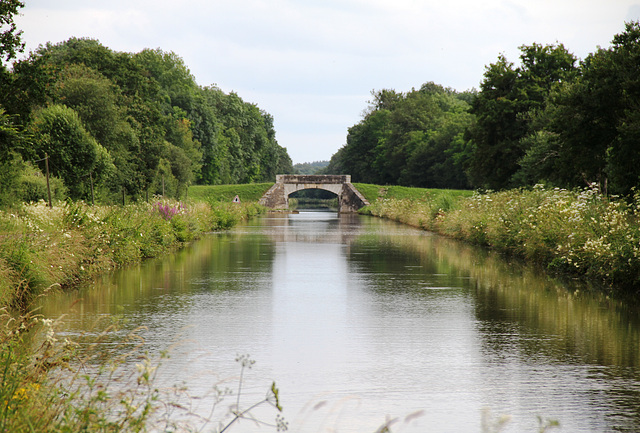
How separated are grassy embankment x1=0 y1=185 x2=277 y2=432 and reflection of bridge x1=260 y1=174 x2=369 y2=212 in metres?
59.5

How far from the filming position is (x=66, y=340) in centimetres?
533

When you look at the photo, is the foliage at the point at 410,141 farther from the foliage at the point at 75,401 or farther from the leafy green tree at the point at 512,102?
the foliage at the point at 75,401

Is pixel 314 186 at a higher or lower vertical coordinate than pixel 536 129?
lower

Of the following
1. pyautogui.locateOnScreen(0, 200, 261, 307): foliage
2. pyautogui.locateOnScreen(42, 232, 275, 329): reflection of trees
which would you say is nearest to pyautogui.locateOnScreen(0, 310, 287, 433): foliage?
pyautogui.locateOnScreen(42, 232, 275, 329): reflection of trees

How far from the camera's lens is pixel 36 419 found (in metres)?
4.37

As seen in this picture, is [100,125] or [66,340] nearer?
[66,340]

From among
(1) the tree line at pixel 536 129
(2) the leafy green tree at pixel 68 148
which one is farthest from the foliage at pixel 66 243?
(1) the tree line at pixel 536 129

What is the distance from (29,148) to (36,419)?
15927 mm

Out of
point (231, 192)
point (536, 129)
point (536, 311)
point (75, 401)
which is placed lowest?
point (536, 311)

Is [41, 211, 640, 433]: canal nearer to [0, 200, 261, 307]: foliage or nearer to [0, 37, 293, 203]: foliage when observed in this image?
[0, 200, 261, 307]: foliage

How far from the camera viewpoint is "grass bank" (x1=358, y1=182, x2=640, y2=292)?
14141mm

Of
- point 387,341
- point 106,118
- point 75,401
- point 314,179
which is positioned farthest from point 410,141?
point 75,401

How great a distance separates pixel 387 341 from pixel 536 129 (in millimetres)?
34347

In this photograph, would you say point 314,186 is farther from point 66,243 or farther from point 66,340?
point 66,340
